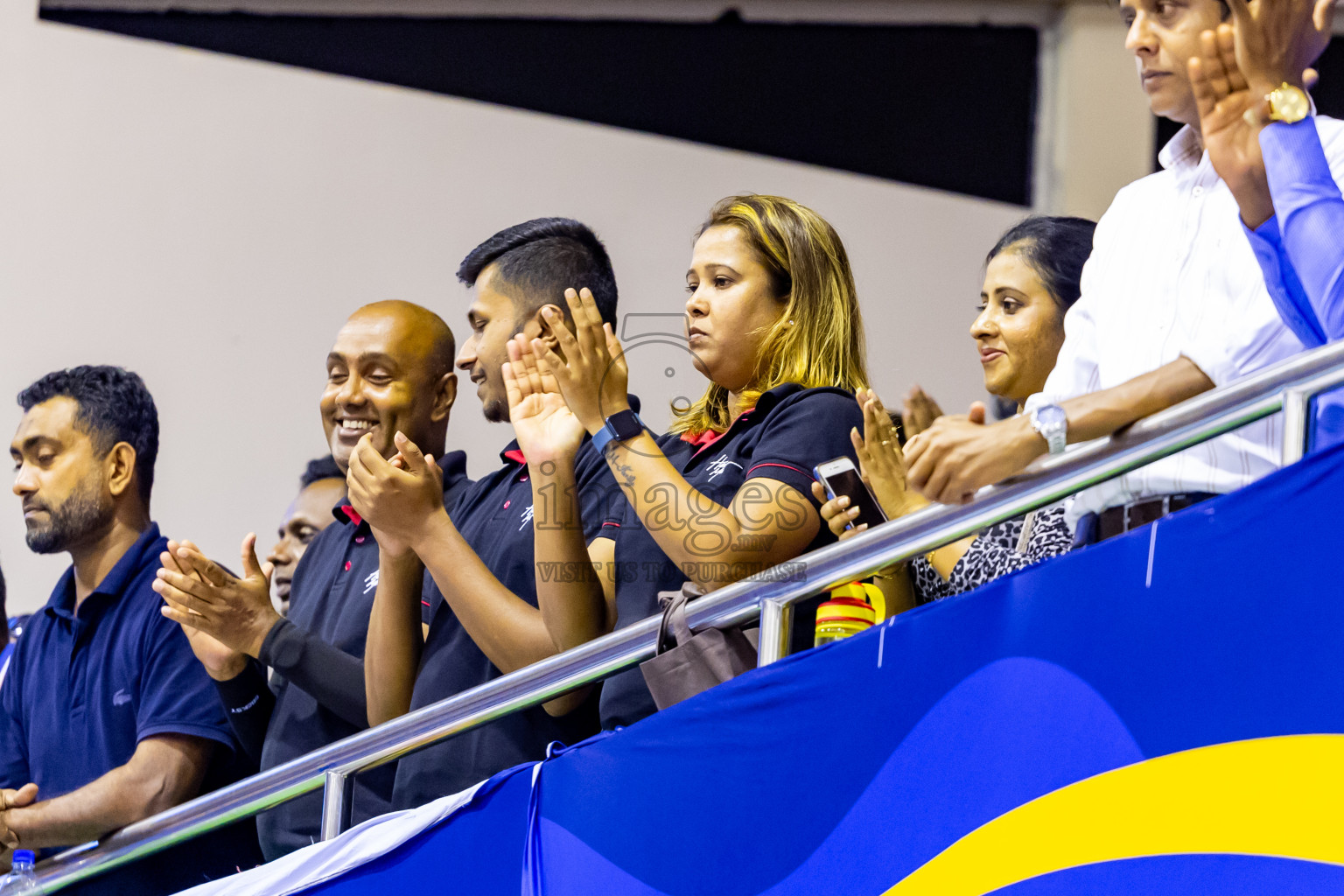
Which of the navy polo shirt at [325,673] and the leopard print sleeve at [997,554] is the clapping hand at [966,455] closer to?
the leopard print sleeve at [997,554]

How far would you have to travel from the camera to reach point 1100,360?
5.42ft

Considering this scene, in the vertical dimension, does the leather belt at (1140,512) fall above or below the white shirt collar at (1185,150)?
below

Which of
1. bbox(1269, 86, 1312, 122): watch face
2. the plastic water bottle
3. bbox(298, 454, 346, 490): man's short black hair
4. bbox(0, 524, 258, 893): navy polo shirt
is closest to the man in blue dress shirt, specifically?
bbox(1269, 86, 1312, 122): watch face

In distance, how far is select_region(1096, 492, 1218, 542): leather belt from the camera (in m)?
1.46

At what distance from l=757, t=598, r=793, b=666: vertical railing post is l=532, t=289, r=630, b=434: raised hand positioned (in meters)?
0.37

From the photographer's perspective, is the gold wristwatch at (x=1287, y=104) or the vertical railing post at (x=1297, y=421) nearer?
the vertical railing post at (x=1297, y=421)

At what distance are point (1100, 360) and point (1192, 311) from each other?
0.43 feet

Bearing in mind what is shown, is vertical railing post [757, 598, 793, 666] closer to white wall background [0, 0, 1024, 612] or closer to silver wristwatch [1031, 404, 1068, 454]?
silver wristwatch [1031, 404, 1068, 454]

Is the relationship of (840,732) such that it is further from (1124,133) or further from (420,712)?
(1124,133)

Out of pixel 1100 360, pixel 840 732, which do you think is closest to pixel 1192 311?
pixel 1100 360

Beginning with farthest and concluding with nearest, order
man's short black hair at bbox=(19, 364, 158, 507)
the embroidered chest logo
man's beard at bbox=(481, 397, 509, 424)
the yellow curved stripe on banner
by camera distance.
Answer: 1. man's short black hair at bbox=(19, 364, 158, 507)
2. man's beard at bbox=(481, 397, 509, 424)
3. the embroidered chest logo
4. the yellow curved stripe on banner

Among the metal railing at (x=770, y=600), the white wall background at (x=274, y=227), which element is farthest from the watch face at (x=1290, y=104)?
the white wall background at (x=274, y=227)

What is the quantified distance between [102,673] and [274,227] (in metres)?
2.36

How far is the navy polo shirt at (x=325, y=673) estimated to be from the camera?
2164mm
